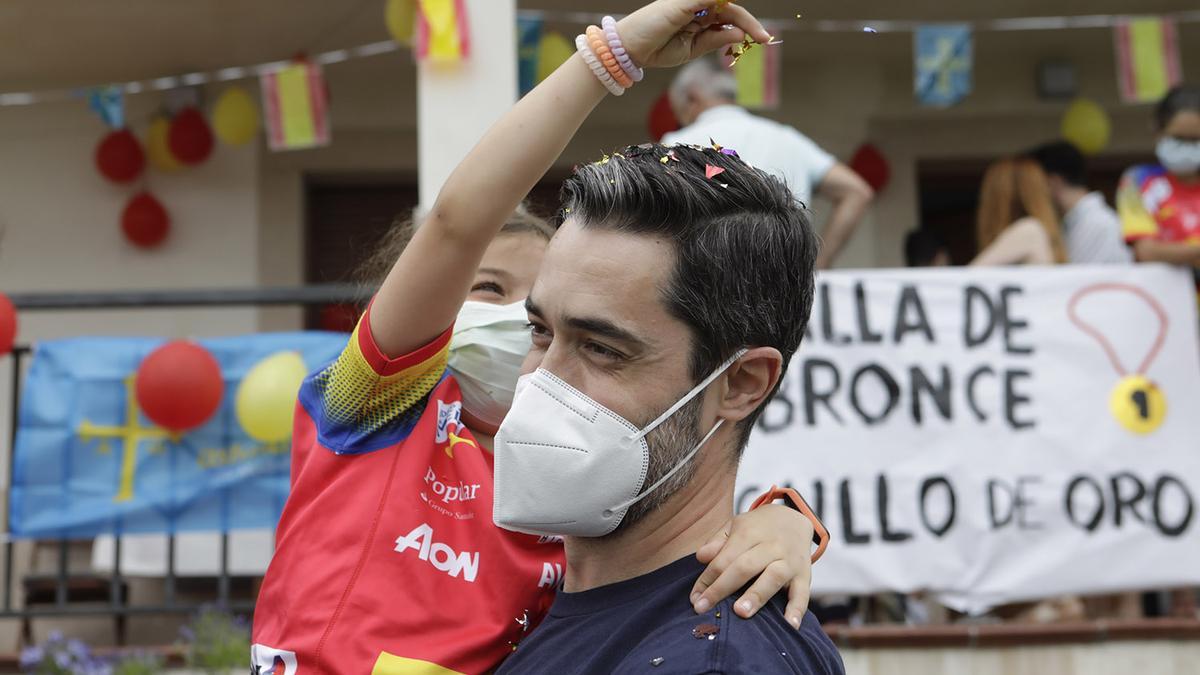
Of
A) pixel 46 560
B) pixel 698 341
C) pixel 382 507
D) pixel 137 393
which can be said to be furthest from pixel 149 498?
pixel 698 341

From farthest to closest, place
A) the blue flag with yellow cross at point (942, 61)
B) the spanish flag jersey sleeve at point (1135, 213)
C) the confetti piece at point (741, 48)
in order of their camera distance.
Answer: the blue flag with yellow cross at point (942, 61) → the spanish flag jersey sleeve at point (1135, 213) → the confetti piece at point (741, 48)

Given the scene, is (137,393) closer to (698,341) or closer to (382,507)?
(382,507)

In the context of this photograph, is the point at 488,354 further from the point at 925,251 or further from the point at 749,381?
the point at 925,251

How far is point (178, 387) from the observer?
16.5ft

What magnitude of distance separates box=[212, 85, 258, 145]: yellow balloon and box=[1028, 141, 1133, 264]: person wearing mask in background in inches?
174

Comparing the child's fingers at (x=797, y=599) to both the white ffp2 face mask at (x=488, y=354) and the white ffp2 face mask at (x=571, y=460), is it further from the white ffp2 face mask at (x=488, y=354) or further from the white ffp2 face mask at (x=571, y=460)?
the white ffp2 face mask at (x=488, y=354)

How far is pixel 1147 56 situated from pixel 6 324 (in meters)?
5.76

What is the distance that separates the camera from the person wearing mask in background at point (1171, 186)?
5.45 metres

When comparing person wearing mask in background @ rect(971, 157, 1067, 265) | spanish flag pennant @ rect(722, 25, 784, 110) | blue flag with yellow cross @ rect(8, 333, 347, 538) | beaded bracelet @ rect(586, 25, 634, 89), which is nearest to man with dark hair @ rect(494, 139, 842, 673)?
beaded bracelet @ rect(586, 25, 634, 89)

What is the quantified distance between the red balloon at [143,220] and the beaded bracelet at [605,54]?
6.91 meters

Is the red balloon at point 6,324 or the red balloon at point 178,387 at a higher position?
the red balloon at point 6,324

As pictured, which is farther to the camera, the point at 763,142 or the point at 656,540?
the point at 763,142

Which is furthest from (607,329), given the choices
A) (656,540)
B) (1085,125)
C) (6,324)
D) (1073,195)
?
(1085,125)

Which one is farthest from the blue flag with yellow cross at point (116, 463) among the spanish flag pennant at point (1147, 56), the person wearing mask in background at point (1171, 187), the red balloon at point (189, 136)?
the spanish flag pennant at point (1147, 56)
